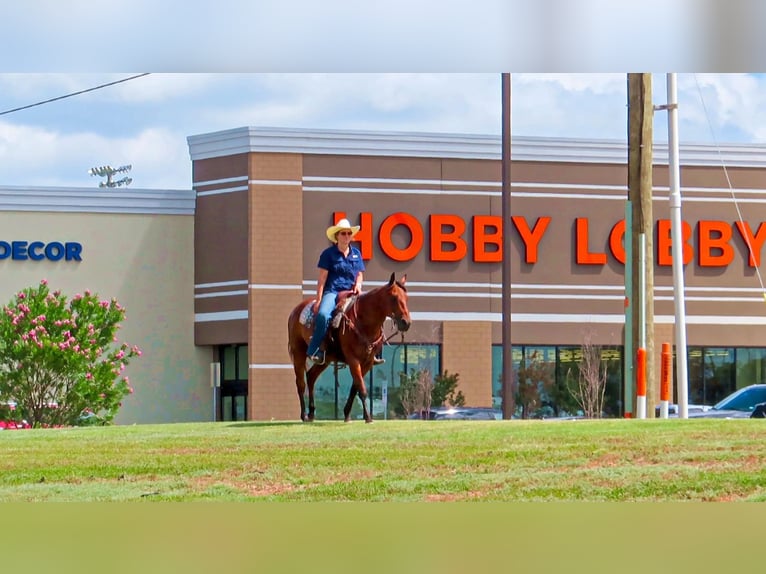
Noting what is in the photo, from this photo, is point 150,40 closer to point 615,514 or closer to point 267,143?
point 615,514

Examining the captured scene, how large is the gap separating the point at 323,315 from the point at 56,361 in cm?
A: 1849

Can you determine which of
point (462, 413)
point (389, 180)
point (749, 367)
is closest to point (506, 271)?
point (462, 413)

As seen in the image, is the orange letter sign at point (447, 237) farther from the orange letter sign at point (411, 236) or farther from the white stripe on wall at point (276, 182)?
the white stripe on wall at point (276, 182)

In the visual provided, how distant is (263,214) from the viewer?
42562 mm

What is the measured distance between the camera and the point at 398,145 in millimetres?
42375

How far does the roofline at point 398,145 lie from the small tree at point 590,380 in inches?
242

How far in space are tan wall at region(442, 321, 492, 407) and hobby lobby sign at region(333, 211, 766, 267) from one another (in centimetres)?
225

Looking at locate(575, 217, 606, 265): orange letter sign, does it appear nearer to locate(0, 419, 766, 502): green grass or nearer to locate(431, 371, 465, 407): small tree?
locate(431, 371, 465, 407): small tree

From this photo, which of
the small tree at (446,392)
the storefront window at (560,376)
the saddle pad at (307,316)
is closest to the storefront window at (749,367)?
the storefront window at (560,376)

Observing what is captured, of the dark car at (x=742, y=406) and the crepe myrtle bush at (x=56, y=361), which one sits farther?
the crepe myrtle bush at (x=56, y=361)

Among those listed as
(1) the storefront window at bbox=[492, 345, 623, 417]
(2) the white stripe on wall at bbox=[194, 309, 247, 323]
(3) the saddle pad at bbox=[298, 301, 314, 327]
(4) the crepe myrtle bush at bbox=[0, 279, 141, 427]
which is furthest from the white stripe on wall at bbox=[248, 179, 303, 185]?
(3) the saddle pad at bbox=[298, 301, 314, 327]

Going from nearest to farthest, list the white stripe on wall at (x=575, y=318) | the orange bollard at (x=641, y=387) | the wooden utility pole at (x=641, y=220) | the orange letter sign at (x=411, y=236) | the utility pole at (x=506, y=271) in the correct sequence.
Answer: the orange bollard at (x=641, y=387) → the wooden utility pole at (x=641, y=220) → the utility pole at (x=506, y=271) → the orange letter sign at (x=411, y=236) → the white stripe on wall at (x=575, y=318)

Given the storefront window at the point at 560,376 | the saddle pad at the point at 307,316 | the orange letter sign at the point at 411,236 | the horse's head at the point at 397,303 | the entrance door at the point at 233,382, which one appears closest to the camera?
the horse's head at the point at 397,303

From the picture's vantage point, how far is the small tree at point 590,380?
4300 centimetres
